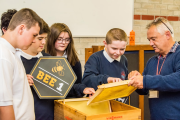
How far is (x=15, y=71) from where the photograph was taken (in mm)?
1128

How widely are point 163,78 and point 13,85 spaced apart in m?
1.10

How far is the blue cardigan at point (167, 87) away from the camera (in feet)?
5.15

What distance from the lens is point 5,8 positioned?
2.95 metres

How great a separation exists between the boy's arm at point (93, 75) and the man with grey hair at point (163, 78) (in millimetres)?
267

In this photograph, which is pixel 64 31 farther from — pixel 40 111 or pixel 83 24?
pixel 83 24

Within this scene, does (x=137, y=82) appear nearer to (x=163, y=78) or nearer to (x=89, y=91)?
(x=163, y=78)

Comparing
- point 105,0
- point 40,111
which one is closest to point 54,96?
point 40,111

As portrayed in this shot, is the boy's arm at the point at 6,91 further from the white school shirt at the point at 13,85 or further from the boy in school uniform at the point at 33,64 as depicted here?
the boy in school uniform at the point at 33,64

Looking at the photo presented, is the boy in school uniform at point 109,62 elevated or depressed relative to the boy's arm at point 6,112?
elevated

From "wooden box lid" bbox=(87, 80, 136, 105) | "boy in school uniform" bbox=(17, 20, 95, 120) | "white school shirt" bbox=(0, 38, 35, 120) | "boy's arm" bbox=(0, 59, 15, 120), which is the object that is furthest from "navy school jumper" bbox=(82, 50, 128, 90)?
"boy's arm" bbox=(0, 59, 15, 120)

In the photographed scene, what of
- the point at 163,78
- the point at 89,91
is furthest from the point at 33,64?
the point at 163,78

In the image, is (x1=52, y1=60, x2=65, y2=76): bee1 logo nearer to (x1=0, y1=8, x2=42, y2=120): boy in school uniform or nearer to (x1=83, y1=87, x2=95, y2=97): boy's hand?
(x1=83, y1=87, x2=95, y2=97): boy's hand

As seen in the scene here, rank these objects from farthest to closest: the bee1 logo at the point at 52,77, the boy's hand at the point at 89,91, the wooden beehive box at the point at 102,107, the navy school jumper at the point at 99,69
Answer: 1. the navy school jumper at the point at 99,69
2. the boy's hand at the point at 89,91
3. the bee1 logo at the point at 52,77
4. the wooden beehive box at the point at 102,107

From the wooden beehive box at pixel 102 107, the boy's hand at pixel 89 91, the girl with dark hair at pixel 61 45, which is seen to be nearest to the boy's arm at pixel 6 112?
the wooden beehive box at pixel 102 107
